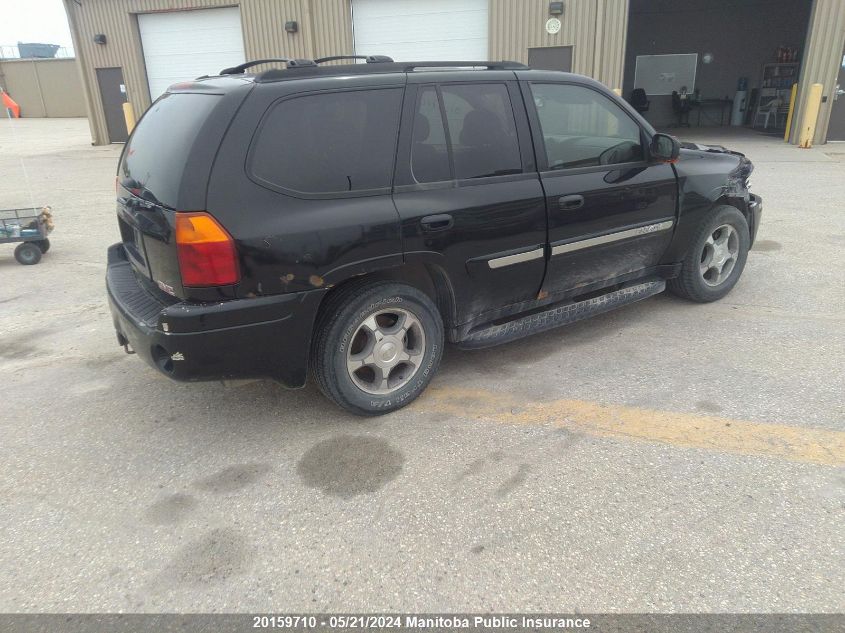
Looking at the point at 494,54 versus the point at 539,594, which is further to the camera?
the point at 494,54

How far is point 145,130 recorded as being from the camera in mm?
3475

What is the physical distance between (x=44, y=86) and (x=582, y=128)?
42.9 meters

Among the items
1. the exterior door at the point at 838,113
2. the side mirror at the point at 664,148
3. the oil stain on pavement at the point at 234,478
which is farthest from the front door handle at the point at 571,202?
the exterior door at the point at 838,113

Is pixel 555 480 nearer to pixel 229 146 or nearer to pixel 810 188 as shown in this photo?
pixel 229 146

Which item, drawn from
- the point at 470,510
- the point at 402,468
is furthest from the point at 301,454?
the point at 470,510

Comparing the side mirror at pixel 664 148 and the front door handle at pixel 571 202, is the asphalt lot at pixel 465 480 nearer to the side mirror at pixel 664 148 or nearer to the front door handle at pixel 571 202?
the front door handle at pixel 571 202

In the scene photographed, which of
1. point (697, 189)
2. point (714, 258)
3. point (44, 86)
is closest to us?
point (697, 189)

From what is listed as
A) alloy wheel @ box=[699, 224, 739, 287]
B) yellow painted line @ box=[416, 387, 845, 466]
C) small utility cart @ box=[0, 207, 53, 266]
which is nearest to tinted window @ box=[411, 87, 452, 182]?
yellow painted line @ box=[416, 387, 845, 466]

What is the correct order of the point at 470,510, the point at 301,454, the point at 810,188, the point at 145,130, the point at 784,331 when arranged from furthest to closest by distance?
the point at 810,188
the point at 784,331
the point at 145,130
the point at 301,454
the point at 470,510

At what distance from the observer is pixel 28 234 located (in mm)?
6398

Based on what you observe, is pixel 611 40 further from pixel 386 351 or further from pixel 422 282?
pixel 386 351

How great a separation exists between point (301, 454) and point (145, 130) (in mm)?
2019

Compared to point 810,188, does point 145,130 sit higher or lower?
higher

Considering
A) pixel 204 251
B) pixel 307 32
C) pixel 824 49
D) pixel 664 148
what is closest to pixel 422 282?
pixel 204 251
